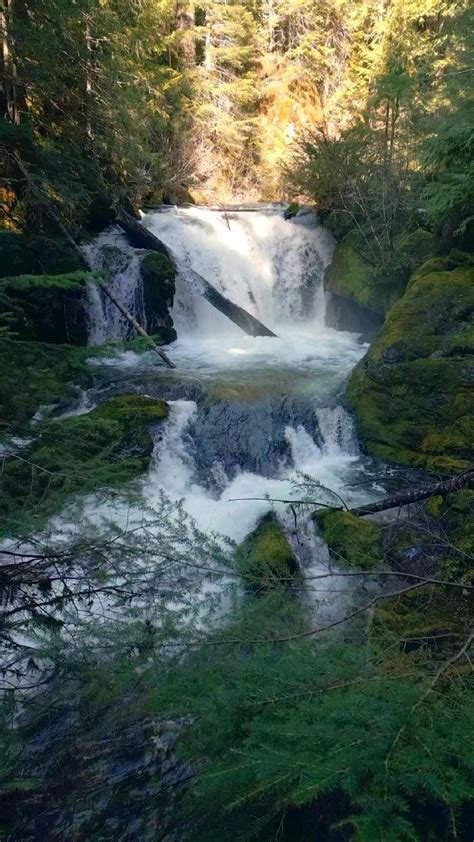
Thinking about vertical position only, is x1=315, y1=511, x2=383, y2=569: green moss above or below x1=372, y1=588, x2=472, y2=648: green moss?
below

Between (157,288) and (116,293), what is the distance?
3.35 feet

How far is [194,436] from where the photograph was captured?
8445 mm

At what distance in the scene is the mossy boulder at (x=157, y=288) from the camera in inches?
494

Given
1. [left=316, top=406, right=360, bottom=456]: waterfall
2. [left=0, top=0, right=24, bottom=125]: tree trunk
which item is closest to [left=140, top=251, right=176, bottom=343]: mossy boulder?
[left=0, top=0, right=24, bottom=125]: tree trunk

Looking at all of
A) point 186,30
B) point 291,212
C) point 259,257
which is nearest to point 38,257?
point 259,257

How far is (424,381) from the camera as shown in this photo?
26.8 ft

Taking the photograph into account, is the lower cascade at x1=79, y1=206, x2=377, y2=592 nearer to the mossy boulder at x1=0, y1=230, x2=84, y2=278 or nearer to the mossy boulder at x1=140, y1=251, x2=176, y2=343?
the mossy boulder at x1=140, y1=251, x2=176, y2=343

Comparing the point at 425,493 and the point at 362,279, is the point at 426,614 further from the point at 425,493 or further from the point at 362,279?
the point at 362,279

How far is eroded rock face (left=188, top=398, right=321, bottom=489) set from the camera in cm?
823

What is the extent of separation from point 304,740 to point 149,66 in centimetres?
2056

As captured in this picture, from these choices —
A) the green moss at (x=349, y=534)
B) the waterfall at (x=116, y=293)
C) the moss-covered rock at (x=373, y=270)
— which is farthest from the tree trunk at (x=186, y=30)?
the green moss at (x=349, y=534)

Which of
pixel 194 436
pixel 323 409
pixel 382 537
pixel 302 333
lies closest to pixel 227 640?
pixel 382 537

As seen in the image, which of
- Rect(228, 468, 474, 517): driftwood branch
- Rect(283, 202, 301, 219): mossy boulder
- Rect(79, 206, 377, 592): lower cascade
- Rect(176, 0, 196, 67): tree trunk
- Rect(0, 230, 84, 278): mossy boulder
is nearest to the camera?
Rect(228, 468, 474, 517): driftwood branch

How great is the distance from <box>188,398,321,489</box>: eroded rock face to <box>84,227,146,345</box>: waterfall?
178 inches
